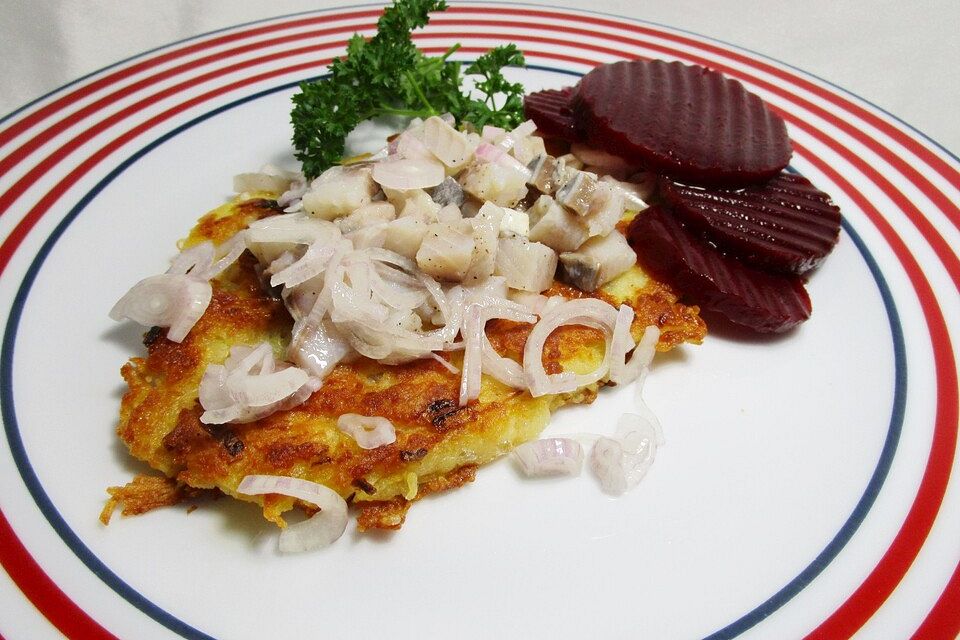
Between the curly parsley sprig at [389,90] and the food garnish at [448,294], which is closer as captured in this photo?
the food garnish at [448,294]

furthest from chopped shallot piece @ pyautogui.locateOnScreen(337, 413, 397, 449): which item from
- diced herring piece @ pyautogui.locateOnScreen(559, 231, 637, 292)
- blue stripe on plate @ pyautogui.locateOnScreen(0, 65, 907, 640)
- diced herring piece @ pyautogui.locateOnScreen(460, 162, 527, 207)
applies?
diced herring piece @ pyautogui.locateOnScreen(460, 162, 527, 207)

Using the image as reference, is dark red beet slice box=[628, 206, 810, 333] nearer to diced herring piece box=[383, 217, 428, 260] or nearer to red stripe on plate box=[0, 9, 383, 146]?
diced herring piece box=[383, 217, 428, 260]

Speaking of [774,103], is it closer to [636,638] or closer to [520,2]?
[520,2]

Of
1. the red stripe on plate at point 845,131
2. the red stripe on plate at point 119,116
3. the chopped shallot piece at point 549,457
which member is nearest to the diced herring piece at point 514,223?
the chopped shallot piece at point 549,457

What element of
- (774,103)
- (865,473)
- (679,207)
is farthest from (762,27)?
(865,473)

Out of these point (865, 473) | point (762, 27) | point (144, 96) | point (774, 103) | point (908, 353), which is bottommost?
point (865, 473)

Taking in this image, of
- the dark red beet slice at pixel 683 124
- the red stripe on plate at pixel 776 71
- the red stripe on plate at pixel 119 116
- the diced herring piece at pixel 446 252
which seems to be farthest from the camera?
the red stripe on plate at pixel 776 71

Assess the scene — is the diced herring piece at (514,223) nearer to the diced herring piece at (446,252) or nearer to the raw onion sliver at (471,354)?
the diced herring piece at (446,252)
